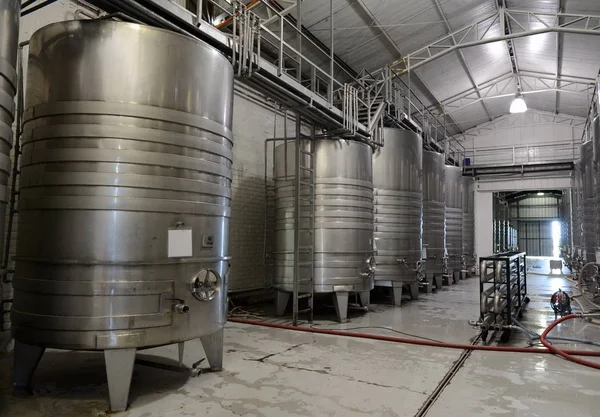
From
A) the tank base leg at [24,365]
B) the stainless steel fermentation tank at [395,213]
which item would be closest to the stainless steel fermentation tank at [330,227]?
the stainless steel fermentation tank at [395,213]

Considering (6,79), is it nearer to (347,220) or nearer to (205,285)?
(205,285)

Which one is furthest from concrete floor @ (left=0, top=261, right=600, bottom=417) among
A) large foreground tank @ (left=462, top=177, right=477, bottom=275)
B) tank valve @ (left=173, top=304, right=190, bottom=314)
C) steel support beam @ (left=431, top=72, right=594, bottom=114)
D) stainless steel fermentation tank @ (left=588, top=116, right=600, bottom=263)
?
steel support beam @ (left=431, top=72, right=594, bottom=114)

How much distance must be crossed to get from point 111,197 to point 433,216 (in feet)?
30.5

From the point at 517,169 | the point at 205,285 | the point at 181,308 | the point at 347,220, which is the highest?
the point at 517,169

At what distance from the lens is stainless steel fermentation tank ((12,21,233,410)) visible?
10.6 ft

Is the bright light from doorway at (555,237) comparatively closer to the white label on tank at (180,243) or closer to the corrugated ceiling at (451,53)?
the corrugated ceiling at (451,53)

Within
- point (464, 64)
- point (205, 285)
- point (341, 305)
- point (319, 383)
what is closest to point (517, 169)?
point (464, 64)

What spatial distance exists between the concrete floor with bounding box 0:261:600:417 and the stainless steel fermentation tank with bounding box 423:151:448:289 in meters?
5.41

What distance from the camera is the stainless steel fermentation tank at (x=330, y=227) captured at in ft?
23.2

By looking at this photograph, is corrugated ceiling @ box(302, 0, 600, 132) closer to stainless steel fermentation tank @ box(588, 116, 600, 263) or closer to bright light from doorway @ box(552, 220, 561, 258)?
stainless steel fermentation tank @ box(588, 116, 600, 263)

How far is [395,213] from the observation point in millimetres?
8953

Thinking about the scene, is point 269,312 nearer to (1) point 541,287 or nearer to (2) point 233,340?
(2) point 233,340

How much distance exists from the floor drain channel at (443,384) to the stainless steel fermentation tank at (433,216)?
6.00 meters

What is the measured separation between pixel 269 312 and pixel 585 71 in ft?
44.3
